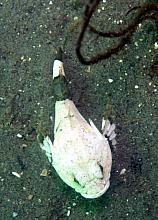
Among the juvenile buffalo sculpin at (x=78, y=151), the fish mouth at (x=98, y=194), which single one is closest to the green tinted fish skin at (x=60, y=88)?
the juvenile buffalo sculpin at (x=78, y=151)

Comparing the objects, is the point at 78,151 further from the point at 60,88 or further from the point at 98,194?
the point at 60,88

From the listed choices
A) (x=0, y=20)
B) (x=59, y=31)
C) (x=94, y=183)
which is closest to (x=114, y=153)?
(x=94, y=183)

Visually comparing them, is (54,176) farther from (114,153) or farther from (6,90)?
(6,90)

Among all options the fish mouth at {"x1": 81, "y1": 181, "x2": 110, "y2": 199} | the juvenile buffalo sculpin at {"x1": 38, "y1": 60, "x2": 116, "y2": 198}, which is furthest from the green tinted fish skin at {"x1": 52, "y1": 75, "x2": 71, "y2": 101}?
the fish mouth at {"x1": 81, "y1": 181, "x2": 110, "y2": 199}

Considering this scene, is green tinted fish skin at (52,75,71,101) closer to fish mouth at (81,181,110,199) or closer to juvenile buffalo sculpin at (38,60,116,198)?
juvenile buffalo sculpin at (38,60,116,198)

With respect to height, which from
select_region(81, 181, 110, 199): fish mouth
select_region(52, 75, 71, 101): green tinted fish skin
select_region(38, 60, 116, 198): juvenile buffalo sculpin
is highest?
select_region(52, 75, 71, 101): green tinted fish skin

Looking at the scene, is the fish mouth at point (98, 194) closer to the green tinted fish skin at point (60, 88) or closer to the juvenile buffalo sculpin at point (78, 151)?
the juvenile buffalo sculpin at point (78, 151)

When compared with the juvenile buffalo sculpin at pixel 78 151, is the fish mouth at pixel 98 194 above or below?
below

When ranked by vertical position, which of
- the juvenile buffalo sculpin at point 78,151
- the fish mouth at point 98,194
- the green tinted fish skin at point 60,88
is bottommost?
the fish mouth at point 98,194

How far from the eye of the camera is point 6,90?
4.01 meters

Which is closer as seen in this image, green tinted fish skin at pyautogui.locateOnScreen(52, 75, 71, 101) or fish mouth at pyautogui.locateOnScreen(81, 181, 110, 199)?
fish mouth at pyautogui.locateOnScreen(81, 181, 110, 199)

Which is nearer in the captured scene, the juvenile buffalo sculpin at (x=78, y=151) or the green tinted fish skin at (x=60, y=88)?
the juvenile buffalo sculpin at (x=78, y=151)

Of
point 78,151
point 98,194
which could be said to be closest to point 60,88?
point 78,151

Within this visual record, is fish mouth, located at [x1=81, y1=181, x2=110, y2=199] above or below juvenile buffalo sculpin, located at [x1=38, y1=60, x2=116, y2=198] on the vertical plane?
below
